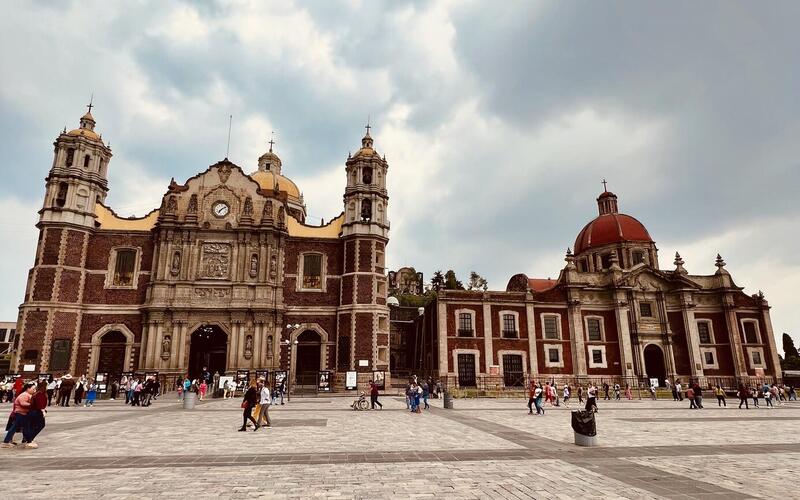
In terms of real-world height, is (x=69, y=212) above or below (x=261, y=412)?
above

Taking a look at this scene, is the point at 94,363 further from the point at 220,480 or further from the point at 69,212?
the point at 220,480

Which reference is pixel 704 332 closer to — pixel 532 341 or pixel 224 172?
pixel 532 341

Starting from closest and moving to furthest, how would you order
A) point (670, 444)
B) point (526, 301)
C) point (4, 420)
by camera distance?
1. point (670, 444)
2. point (4, 420)
3. point (526, 301)

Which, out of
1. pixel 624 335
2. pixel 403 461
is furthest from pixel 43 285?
pixel 624 335

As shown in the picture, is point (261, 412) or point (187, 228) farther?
point (187, 228)

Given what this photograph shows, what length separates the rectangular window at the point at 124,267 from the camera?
1473 inches

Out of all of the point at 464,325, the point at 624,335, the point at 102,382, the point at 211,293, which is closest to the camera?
the point at 102,382

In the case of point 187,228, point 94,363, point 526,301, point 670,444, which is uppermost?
point 187,228

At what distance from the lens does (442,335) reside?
3916 centimetres

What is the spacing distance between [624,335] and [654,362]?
5529mm

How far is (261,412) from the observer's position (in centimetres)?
1505

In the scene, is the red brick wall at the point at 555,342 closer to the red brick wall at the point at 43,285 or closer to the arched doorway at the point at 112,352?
the arched doorway at the point at 112,352

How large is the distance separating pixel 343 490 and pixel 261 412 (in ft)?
29.6

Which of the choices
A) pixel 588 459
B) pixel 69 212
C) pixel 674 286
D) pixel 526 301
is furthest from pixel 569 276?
pixel 69 212
